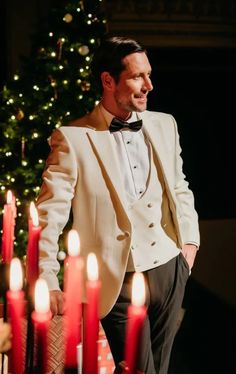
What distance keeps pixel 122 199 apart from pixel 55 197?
0.23 metres

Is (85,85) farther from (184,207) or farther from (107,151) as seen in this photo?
(107,151)

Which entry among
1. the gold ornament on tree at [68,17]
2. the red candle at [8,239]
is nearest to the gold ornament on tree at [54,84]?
the gold ornament on tree at [68,17]

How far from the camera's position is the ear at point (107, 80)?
73.3 inches

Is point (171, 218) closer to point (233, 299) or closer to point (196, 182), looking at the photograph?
point (233, 299)

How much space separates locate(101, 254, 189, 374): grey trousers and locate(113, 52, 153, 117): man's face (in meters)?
0.60

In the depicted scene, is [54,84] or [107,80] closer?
[107,80]

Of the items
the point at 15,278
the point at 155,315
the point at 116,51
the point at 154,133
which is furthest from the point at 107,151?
the point at 15,278

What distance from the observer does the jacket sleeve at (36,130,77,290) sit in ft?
5.56

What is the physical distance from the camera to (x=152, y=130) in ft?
6.49

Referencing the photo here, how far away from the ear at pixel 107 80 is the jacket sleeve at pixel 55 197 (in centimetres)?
24

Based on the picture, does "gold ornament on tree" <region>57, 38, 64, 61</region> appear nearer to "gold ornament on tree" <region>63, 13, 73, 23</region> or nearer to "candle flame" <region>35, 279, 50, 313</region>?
"gold ornament on tree" <region>63, 13, 73, 23</region>

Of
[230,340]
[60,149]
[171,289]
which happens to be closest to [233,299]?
[230,340]

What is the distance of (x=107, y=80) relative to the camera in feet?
6.14

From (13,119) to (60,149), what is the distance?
2274mm
